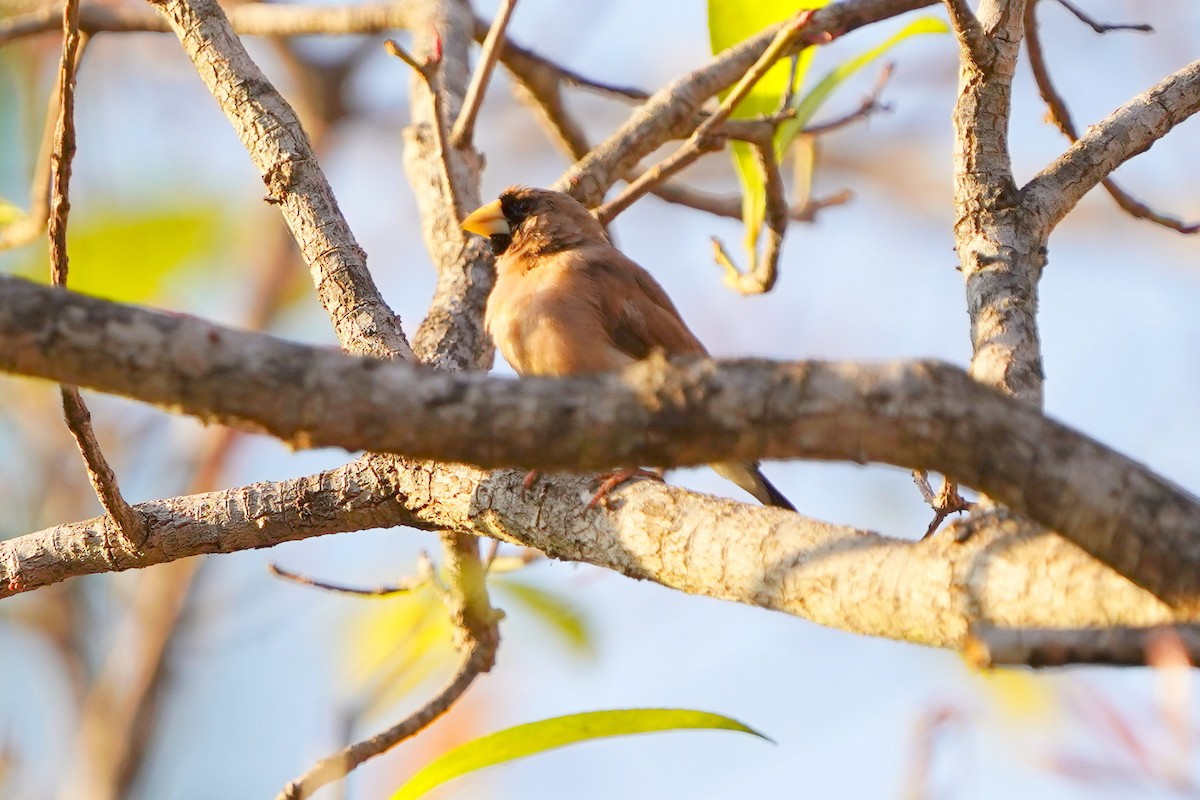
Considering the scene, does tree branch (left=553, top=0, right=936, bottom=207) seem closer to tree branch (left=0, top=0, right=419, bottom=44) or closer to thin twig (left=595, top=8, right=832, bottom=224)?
thin twig (left=595, top=8, right=832, bottom=224)

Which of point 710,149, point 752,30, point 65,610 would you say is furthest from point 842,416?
point 65,610

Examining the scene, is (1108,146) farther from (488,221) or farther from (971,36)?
(488,221)

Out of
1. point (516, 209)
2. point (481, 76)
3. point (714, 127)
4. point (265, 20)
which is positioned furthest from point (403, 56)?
point (265, 20)

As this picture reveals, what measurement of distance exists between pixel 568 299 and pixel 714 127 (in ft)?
2.36

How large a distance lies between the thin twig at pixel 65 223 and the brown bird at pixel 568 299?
1.22 meters

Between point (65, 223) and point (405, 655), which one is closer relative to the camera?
point (65, 223)

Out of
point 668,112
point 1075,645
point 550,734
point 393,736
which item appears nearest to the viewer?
point 1075,645

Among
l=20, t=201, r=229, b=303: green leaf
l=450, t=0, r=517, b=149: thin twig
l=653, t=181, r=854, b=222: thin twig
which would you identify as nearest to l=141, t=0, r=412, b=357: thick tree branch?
l=450, t=0, r=517, b=149: thin twig

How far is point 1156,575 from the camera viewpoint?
1438mm

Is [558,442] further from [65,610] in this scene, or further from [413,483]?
[65,610]

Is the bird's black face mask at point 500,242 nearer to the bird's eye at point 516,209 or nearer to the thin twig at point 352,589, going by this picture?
the bird's eye at point 516,209

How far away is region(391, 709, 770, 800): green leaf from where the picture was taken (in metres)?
2.22

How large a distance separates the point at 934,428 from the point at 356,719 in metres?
1.88

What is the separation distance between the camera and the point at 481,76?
10.4 feet
